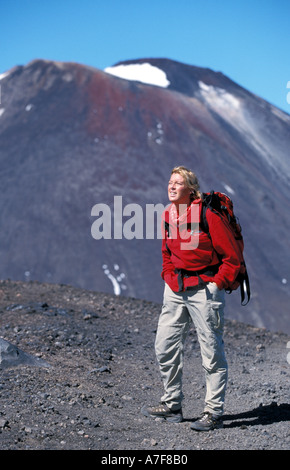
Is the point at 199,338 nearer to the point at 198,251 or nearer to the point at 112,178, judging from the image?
the point at 198,251

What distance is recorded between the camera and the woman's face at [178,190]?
3.75 metres

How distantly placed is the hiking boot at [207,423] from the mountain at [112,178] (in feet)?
41.9

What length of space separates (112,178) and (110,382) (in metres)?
16.2

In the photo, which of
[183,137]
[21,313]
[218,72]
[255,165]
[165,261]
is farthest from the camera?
[218,72]

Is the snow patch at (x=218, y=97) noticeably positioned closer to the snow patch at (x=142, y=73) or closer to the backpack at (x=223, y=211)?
the snow patch at (x=142, y=73)

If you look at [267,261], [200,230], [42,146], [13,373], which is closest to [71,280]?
[42,146]

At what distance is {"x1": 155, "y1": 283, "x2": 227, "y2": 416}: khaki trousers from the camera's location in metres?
3.69

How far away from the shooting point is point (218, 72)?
33.1m

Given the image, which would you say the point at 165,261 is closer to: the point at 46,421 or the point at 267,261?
the point at 46,421

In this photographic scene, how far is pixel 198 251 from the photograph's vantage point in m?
3.68

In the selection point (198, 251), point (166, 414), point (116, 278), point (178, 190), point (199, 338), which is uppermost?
point (178, 190)

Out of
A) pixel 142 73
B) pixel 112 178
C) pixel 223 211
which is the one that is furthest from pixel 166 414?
pixel 142 73

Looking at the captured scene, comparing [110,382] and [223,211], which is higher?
[223,211]

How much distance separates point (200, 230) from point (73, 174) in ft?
56.0
